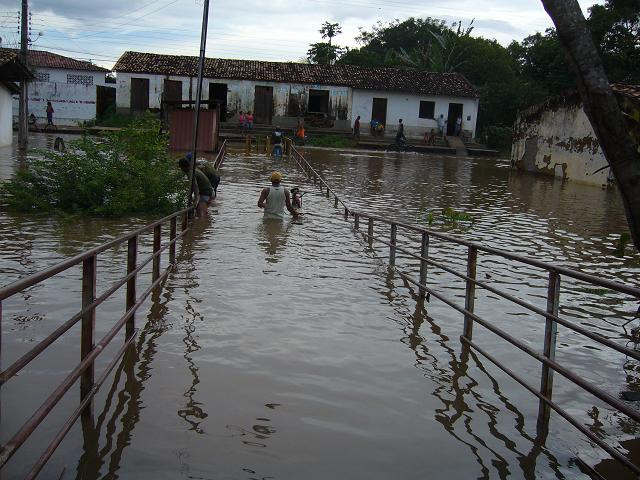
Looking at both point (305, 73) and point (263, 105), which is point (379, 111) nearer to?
point (305, 73)

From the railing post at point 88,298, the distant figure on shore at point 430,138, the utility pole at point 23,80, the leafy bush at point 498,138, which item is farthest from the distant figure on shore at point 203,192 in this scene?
the leafy bush at point 498,138

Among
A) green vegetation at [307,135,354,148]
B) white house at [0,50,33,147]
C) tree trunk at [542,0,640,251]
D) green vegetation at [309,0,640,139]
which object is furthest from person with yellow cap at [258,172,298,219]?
green vegetation at [307,135,354,148]

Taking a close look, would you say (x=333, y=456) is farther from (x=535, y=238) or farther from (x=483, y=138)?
(x=483, y=138)

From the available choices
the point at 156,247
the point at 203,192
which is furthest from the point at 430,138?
the point at 156,247

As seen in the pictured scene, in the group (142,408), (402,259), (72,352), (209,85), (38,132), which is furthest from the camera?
(209,85)

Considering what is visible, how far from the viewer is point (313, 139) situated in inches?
1769

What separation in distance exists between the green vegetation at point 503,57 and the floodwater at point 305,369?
28561 millimetres

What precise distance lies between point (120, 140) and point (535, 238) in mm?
8800

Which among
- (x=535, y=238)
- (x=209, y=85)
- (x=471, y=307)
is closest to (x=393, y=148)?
(x=209, y=85)

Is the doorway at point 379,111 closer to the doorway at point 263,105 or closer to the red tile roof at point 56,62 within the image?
A: the doorway at point 263,105

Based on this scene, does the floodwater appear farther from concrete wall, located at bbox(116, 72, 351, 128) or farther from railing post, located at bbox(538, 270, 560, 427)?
concrete wall, located at bbox(116, 72, 351, 128)

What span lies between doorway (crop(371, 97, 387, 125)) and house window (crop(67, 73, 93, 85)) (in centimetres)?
2081

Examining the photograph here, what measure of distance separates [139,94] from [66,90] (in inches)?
216

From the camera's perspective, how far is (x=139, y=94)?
154ft
